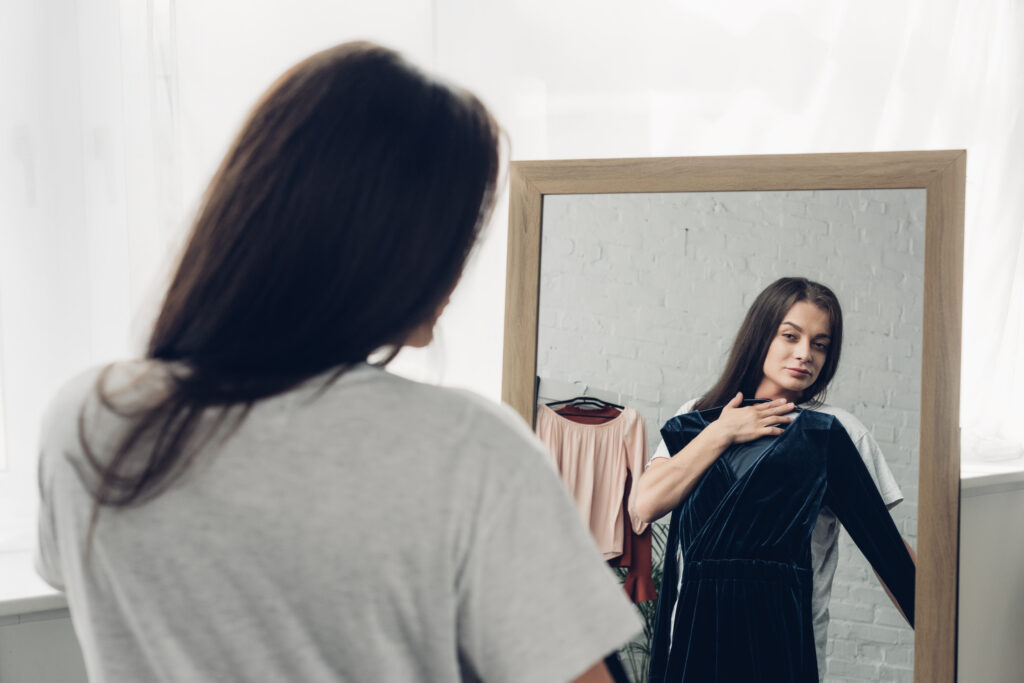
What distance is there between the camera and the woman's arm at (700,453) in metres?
1.65

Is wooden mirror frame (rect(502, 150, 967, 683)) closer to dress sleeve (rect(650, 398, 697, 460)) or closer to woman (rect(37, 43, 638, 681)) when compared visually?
dress sleeve (rect(650, 398, 697, 460))

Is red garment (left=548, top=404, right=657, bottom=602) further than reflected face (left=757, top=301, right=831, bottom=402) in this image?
Yes

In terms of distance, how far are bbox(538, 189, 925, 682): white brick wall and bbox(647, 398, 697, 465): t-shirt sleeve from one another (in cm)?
2

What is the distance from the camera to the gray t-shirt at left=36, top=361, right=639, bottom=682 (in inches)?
21.7

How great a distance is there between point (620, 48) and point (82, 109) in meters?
1.23

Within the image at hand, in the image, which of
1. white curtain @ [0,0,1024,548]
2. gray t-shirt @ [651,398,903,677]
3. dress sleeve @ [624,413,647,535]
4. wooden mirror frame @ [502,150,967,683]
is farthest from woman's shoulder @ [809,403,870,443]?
white curtain @ [0,0,1024,548]

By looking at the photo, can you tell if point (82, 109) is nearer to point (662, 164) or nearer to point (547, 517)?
point (662, 164)

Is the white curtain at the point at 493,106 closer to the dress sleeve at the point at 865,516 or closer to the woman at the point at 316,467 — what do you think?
the dress sleeve at the point at 865,516

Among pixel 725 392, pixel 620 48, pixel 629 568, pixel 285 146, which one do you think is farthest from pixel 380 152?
pixel 620 48

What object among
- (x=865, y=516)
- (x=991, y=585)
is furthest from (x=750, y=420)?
(x=991, y=585)

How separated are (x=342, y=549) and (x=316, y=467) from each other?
0.06 meters

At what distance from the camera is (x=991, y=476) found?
194 centimetres

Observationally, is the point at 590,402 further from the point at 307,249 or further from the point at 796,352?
the point at 307,249

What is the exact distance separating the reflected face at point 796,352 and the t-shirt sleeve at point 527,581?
3.79ft
